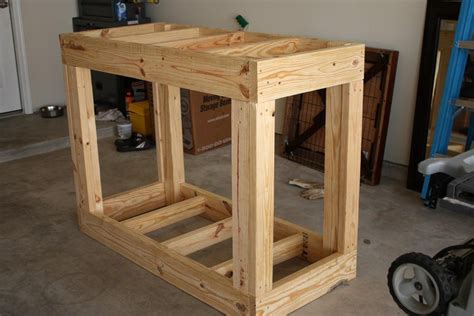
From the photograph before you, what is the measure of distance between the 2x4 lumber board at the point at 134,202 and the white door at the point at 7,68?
2.51 meters

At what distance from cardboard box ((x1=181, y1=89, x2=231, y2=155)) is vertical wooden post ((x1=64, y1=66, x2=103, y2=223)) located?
1456 millimetres

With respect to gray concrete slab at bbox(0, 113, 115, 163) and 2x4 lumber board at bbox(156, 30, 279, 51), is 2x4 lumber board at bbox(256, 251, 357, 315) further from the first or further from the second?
gray concrete slab at bbox(0, 113, 115, 163)

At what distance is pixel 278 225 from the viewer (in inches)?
112

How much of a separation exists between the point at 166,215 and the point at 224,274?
0.77m

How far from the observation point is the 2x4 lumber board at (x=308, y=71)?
1.96m

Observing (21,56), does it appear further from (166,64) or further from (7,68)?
(166,64)

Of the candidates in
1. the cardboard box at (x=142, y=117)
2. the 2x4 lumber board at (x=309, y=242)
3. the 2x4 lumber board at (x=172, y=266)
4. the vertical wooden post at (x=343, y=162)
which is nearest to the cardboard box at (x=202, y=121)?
the cardboard box at (x=142, y=117)

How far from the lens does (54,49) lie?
5.46 meters

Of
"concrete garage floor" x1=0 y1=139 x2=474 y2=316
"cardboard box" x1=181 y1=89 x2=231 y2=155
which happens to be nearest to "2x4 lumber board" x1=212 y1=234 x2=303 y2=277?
"concrete garage floor" x1=0 y1=139 x2=474 y2=316

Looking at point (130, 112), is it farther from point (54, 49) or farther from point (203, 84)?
point (203, 84)

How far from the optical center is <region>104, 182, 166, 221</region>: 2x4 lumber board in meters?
3.18

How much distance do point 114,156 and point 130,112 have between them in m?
0.59

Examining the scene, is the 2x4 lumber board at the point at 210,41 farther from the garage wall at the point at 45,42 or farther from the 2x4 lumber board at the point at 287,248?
the garage wall at the point at 45,42

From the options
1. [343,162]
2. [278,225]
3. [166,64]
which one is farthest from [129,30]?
[343,162]
